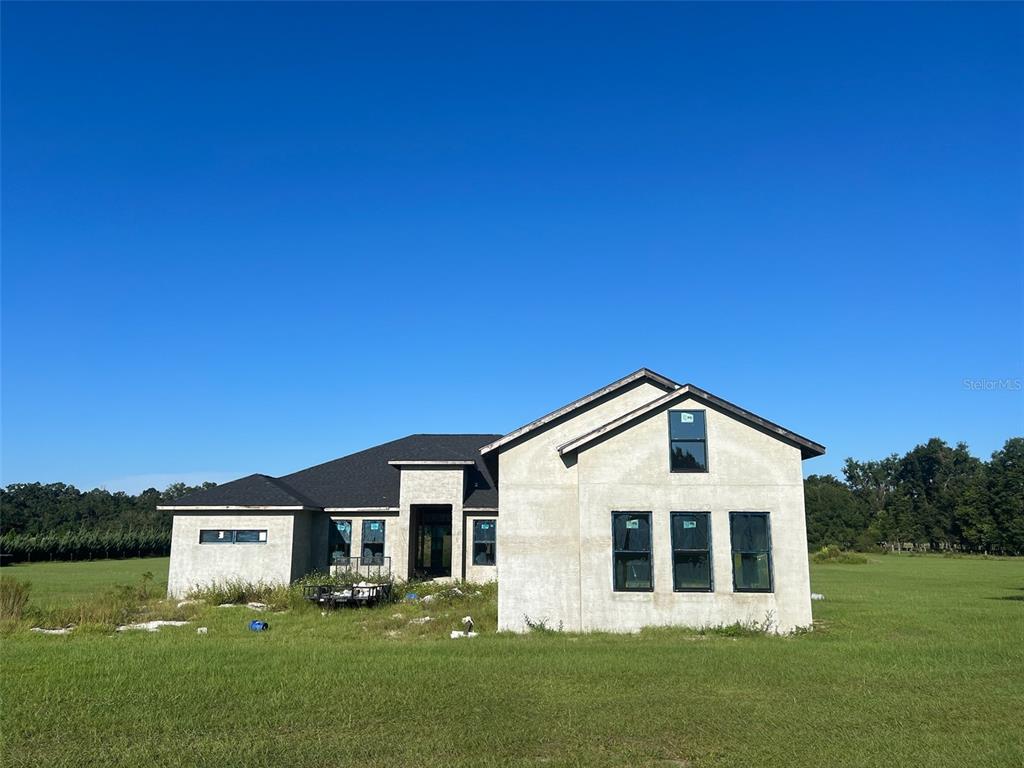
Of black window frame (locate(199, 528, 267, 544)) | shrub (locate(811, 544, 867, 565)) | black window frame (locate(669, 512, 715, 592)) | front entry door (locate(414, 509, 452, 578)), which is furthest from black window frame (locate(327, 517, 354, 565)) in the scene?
shrub (locate(811, 544, 867, 565))

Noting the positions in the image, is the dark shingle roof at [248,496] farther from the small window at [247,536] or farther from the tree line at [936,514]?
the tree line at [936,514]

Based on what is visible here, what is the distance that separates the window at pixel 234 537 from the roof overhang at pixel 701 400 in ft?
46.6

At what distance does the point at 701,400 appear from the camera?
58.3 feet

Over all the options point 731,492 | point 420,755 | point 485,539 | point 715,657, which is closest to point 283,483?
point 485,539

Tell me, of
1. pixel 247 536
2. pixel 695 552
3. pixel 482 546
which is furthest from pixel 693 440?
pixel 247 536

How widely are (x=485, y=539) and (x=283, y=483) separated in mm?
9190

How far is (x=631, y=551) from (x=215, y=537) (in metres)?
16.8

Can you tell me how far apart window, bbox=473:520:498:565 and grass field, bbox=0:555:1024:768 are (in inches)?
430

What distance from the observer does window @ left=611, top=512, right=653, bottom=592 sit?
1705cm

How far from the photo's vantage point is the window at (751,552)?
55.4 ft

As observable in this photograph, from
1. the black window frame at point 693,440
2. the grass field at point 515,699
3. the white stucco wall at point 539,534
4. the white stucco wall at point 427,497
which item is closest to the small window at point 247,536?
the white stucco wall at point 427,497

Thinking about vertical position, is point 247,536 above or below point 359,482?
below

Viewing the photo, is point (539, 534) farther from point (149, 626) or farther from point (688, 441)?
point (149, 626)

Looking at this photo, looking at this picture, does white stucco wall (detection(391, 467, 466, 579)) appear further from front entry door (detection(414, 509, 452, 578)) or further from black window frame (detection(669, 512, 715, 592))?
black window frame (detection(669, 512, 715, 592))
